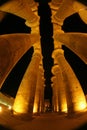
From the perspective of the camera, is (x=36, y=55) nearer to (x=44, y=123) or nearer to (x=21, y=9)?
(x=21, y=9)

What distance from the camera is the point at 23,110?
53.7 feet

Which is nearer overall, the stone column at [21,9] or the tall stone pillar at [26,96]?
the tall stone pillar at [26,96]

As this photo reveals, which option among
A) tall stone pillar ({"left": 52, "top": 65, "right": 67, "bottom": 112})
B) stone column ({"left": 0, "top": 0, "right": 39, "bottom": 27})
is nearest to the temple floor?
tall stone pillar ({"left": 52, "top": 65, "right": 67, "bottom": 112})

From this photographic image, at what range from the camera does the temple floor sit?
41.6 feet

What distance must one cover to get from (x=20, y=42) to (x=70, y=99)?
16.2ft

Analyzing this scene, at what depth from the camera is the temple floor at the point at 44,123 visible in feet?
41.6

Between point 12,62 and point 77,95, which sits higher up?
point 12,62

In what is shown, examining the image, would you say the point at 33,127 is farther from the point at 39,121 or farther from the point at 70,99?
the point at 70,99

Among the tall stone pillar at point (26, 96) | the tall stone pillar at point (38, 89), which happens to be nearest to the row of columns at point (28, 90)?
the tall stone pillar at point (26, 96)

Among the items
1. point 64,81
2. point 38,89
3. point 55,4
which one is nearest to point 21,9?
point 55,4

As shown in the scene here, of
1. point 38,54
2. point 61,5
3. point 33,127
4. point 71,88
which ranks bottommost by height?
point 33,127

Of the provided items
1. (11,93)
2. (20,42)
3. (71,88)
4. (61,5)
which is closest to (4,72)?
(20,42)

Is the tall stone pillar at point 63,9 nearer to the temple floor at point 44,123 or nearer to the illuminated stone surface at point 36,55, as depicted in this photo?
the illuminated stone surface at point 36,55

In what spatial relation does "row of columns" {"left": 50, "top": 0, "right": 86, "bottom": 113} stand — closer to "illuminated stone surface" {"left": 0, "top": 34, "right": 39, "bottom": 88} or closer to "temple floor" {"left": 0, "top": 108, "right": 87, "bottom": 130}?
"temple floor" {"left": 0, "top": 108, "right": 87, "bottom": 130}
